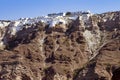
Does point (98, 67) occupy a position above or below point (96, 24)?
below

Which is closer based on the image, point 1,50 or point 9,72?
point 9,72

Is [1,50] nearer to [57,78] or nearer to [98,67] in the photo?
[57,78]

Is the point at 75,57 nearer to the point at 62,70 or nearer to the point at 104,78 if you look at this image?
the point at 62,70

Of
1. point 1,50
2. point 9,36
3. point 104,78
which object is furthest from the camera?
point 9,36

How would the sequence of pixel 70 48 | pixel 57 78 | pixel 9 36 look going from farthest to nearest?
pixel 9 36
pixel 70 48
pixel 57 78

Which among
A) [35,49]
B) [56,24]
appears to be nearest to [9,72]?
[35,49]

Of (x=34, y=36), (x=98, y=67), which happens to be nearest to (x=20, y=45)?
(x=34, y=36)
